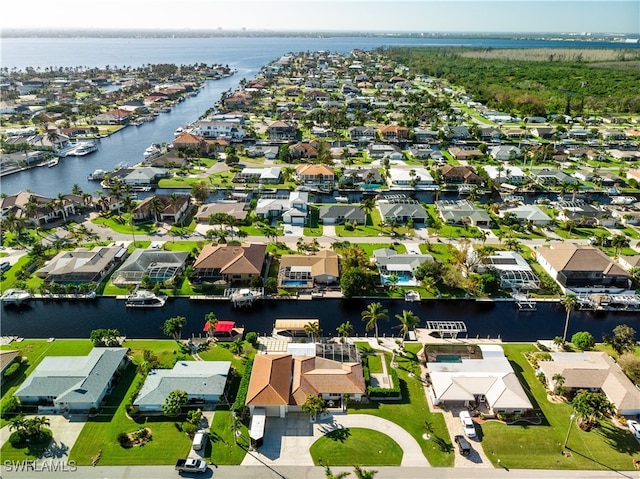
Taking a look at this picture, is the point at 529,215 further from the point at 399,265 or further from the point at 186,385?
the point at 186,385

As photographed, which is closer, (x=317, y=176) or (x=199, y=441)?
(x=199, y=441)

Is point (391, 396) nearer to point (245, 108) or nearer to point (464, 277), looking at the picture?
point (464, 277)

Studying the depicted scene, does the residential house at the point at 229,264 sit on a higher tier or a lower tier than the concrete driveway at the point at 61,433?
higher

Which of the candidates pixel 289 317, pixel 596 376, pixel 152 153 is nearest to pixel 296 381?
pixel 289 317

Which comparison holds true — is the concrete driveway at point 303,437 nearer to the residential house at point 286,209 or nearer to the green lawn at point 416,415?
the green lawn at point 416,415

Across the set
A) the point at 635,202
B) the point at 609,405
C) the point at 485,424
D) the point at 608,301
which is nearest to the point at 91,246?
the point at 485,424

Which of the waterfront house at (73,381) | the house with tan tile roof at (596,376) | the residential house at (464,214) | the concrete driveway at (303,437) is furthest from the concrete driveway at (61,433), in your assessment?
the residential house at (464,214)
